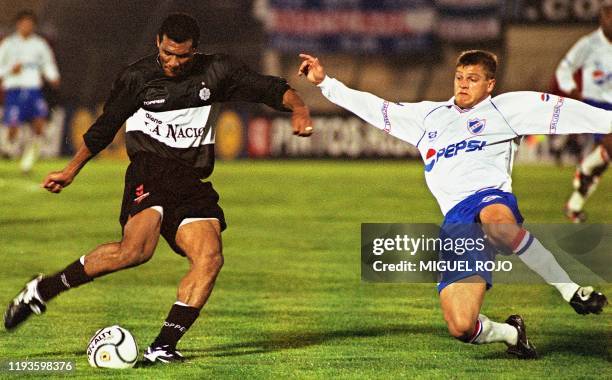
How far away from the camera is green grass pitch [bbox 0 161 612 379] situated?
6.84 m

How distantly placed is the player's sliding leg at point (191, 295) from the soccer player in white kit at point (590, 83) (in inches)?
306

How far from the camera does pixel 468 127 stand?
7.09 meters

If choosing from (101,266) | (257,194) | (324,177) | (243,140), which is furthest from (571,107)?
(243,140)

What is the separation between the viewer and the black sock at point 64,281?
6883mm

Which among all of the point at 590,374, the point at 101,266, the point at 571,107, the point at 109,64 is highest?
the point at 109,64

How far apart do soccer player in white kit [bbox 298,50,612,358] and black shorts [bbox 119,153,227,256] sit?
826 millimetres

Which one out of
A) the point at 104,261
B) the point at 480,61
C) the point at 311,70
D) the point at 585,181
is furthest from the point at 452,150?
the point at 585,181

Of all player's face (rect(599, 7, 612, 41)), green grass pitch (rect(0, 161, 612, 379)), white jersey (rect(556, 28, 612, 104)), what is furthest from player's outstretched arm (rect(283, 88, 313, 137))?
player's face (rect(599, 7, 612, 41))

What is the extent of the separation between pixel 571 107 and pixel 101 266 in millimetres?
2490

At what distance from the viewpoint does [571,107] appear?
22.5 ft

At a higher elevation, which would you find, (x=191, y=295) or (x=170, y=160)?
(x=170, y=160)

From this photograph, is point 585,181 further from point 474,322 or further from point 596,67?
point 474,322

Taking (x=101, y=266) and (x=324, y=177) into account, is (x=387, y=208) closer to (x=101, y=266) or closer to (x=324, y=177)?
(x=324, y=177)

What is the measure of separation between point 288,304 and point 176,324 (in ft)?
7.71
